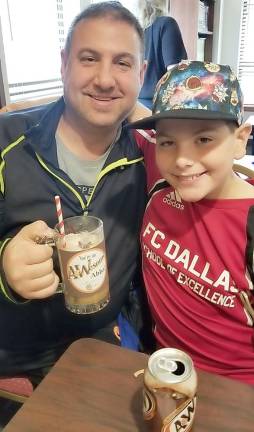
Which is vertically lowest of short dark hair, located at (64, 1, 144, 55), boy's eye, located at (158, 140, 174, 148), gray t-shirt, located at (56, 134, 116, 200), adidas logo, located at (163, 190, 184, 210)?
adidas logo, located at (163, 190, 184, 210)

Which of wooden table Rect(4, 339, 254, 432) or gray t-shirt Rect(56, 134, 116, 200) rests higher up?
gray t-shirt Rect(56, 134, 116, 200)

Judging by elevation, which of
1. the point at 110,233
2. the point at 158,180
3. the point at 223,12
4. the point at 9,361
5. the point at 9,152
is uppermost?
the point at 223,12

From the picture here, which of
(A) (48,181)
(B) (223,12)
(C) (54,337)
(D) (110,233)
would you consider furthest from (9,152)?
(B) (223,12)

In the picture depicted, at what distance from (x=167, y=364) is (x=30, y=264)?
0.40m

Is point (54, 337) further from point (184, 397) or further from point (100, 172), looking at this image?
point (184, 397)

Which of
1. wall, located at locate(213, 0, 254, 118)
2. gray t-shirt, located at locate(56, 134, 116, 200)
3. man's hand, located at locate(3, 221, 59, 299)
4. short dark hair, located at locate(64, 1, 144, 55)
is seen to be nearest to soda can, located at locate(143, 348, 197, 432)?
man's hand, located at locate(3, 221, 59, 299)

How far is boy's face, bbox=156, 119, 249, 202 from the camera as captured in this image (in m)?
0.94

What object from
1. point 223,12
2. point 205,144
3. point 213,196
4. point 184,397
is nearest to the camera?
point 184,397

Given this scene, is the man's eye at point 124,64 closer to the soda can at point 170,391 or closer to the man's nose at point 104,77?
the man's nose at point 104,77

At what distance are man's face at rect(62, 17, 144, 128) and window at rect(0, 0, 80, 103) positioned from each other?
117 centimetres

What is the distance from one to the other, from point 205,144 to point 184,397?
597mm

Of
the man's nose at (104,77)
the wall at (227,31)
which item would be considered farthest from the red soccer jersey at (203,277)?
the wall at (227,31)

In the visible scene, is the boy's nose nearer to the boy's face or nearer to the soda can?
the boy's face

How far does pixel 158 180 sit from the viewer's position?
4.10 ft
